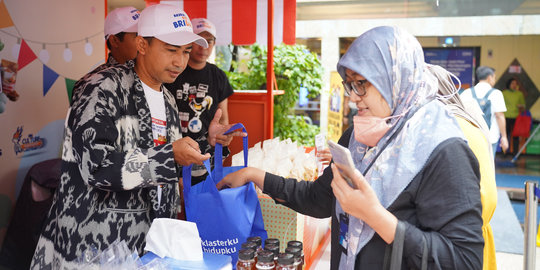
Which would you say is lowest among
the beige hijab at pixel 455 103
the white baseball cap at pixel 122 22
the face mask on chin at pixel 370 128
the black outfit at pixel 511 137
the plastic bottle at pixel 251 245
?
the black outfit at pixel 511 137

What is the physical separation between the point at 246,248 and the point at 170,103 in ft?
2.97

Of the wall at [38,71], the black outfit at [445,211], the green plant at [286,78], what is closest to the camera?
the black outfit at [445,211]

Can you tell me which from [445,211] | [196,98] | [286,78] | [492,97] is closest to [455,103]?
[445,211]

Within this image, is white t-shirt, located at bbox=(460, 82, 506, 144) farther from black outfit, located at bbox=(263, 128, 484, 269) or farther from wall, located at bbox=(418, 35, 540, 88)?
black outfit, located at bbox=(263, 128, 484, 269)

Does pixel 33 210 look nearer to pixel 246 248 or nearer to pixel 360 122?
pixel 246 248

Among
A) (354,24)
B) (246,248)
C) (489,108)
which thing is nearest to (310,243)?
(246,248)

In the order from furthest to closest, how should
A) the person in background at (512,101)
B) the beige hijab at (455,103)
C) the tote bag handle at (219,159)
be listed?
1. the person in background at (512,101)
2. the tote bag handle at (219,159)
3. the beige hijab at (455,103)

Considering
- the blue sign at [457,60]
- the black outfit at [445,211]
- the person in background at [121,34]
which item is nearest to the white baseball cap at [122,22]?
the person in background at [121,34]

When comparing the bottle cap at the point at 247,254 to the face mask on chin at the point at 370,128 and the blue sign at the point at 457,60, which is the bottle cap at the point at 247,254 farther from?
the blue sign at the point at 457,60

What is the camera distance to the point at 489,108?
20.5ft

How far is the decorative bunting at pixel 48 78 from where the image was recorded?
364 centimetres

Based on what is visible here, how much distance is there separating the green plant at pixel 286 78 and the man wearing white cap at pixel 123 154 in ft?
12.2

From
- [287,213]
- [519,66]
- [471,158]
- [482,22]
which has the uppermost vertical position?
[482,22]

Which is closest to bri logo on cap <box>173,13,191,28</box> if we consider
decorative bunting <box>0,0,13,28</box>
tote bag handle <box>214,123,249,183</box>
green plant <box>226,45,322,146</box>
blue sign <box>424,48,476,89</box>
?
tote bag handle <box>214,123,249,183</box>
